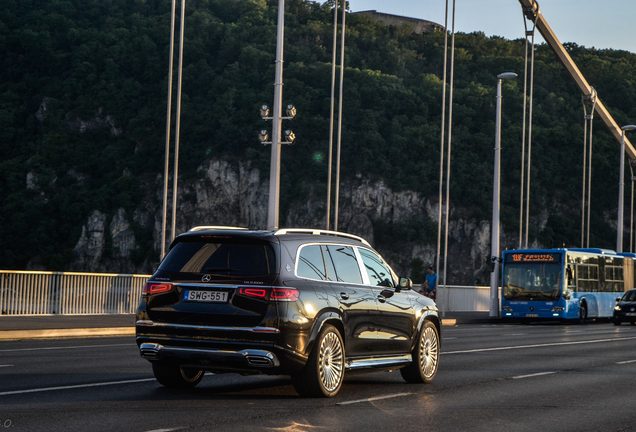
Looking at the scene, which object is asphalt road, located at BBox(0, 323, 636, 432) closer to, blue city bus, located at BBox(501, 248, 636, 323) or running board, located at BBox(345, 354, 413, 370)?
running board, located at BBox(345, 354, 413, 370)

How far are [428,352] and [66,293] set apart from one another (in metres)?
17.5

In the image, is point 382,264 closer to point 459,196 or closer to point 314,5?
point 459,196

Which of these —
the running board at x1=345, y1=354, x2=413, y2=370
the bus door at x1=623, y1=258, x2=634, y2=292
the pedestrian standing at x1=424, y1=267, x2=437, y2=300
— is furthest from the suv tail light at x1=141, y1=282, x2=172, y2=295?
the bus door at x1=623, y1=258, x2=634, y2=292

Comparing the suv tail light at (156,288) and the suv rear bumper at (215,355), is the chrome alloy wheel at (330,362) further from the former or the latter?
the suv tail light at (156,288)

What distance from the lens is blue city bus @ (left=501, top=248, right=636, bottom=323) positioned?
3600cm

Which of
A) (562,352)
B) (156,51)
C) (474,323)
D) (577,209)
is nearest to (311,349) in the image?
(562,352)

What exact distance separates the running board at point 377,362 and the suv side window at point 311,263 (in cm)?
107

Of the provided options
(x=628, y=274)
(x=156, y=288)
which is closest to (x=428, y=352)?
(x=156, y=288)

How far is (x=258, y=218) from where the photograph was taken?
118938mm

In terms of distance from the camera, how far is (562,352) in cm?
1841

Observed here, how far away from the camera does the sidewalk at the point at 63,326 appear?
19.7m

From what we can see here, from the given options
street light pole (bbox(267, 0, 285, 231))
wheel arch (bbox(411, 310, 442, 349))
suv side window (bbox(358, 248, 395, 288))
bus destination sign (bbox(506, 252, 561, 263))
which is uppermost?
street light pole (bbox(267, 0, 285, 231))

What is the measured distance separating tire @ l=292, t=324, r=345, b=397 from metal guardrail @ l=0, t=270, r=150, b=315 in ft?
54.1

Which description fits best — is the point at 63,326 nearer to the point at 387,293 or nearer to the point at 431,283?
the point at 387,293
